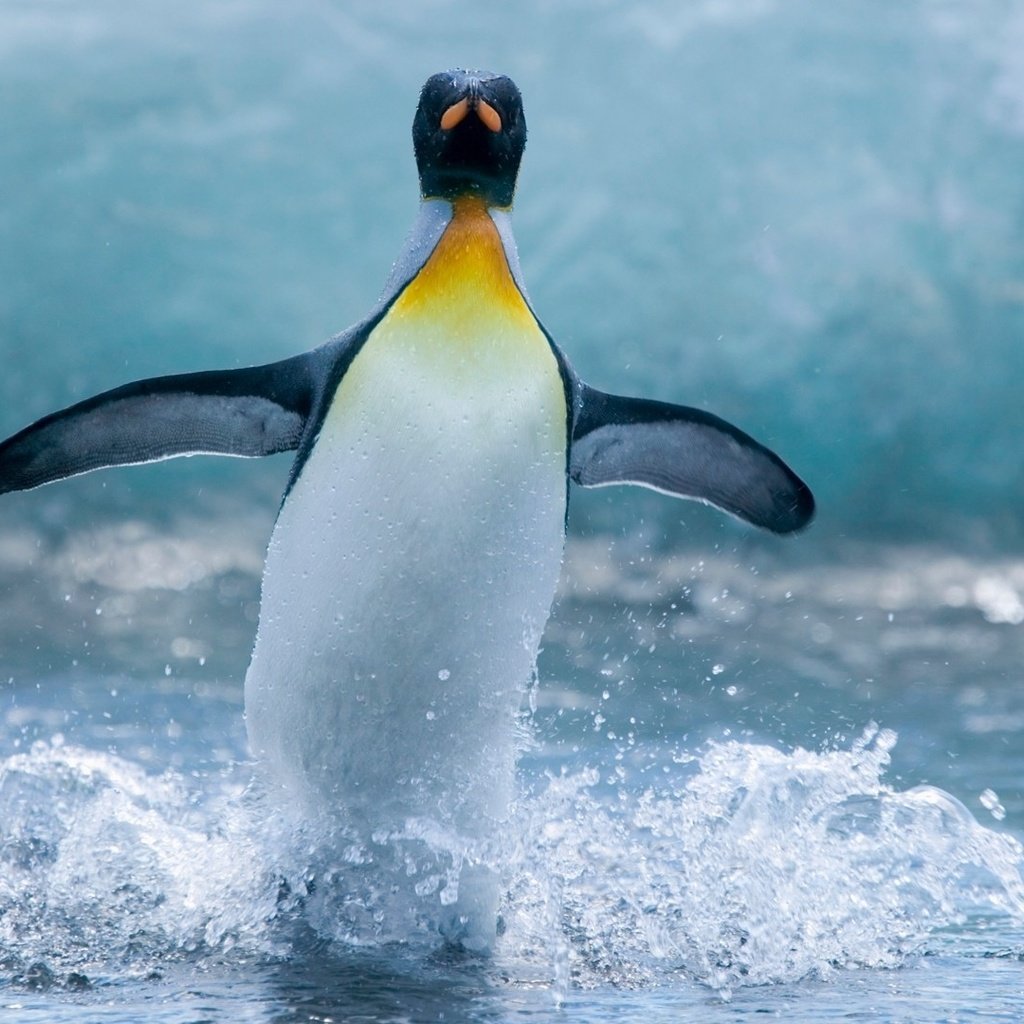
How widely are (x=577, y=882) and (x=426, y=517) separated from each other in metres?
1.07

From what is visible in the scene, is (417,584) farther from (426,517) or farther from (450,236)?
(450,236)

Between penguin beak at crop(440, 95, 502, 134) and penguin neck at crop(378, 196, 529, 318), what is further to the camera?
penguin neck at crop(378, 196, 529, 318)

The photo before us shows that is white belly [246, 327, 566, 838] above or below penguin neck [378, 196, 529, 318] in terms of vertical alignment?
below

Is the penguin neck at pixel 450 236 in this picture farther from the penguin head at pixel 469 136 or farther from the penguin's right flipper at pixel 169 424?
the penguin's right flipper at pixel 169 424

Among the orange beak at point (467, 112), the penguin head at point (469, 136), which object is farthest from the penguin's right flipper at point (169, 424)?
the orange beak at point (467, 112)

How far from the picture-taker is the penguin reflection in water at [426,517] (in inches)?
121

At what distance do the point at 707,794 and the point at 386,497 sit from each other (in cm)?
108

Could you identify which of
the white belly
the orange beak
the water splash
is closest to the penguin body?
the white belly

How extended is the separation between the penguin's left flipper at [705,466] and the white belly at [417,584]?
44cm

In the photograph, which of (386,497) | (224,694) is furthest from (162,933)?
(224,694)

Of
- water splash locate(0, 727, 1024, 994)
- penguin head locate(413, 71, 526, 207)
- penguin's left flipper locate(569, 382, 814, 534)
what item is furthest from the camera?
penguin's left flipper locate(569, 382, 814, 534)

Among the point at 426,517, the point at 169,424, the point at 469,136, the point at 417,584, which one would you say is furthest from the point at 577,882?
the point at 469,136

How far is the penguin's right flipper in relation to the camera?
3.38 m

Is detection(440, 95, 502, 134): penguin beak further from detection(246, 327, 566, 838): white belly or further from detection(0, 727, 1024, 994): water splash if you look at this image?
detection(0, 727, 1024, 994): water splash
